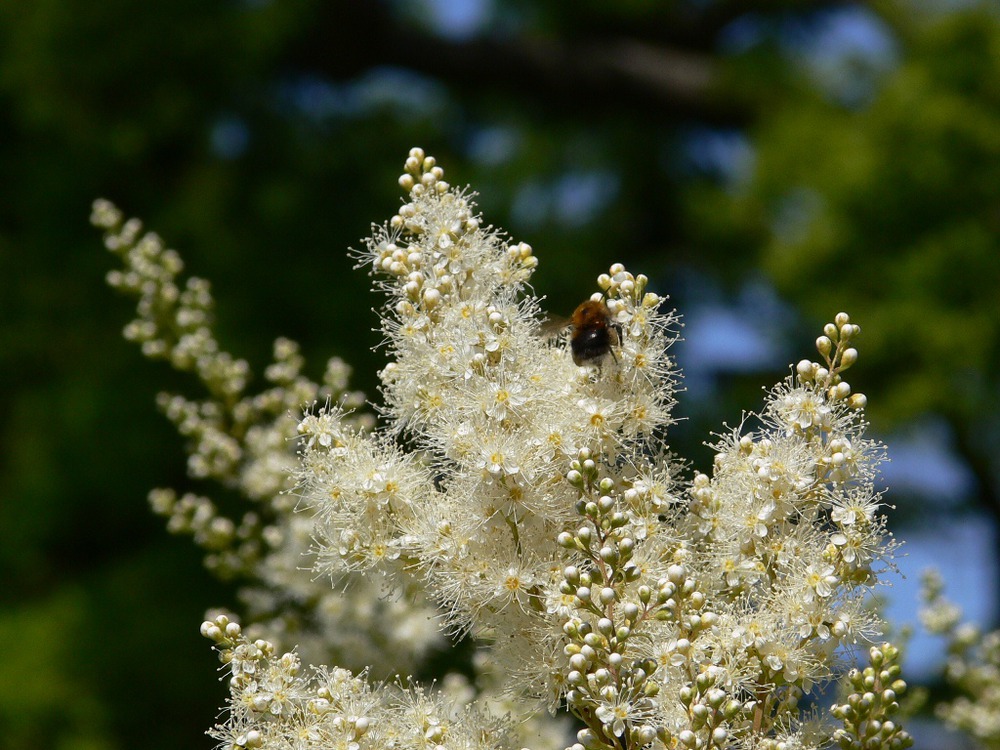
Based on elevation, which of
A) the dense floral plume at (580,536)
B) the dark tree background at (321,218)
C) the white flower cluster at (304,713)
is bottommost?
the white flower cluster at (304,713)

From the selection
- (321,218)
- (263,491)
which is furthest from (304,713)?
(321,218)

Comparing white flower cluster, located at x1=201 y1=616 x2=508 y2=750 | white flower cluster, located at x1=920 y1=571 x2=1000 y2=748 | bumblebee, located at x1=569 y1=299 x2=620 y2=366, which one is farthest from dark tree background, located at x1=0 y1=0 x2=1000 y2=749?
white flower cluster, located at x1=201 y1=616 x2=508 y2=750

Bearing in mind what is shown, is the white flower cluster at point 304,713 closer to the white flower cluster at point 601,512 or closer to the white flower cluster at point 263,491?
the white flower cluster at point 601,512

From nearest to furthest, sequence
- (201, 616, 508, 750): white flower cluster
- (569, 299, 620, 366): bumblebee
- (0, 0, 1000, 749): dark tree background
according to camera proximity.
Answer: (201, 616, 508, 750): white flower cluster, (569, 299, 620, 366): bumblebee, (0, 0, 1000, 749): dark tree background

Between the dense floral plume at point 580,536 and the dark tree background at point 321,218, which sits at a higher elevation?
the dark tree background at point 321,218

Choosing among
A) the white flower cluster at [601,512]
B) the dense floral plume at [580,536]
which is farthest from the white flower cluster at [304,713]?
the white flower cluster at [601,512]

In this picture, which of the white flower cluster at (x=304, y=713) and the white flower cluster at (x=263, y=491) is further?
the white flower cluster at (x=263, y=491)

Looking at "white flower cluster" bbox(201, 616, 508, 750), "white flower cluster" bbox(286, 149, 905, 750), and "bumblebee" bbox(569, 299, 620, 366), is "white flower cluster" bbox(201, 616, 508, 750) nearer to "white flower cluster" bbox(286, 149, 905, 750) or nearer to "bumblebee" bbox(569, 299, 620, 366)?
"white flower cluster" bbox(286, 149, 905, 750)

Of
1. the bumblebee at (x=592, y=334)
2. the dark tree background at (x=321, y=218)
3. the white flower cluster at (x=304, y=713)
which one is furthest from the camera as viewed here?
the dark tree background at (x=321, y=218)
